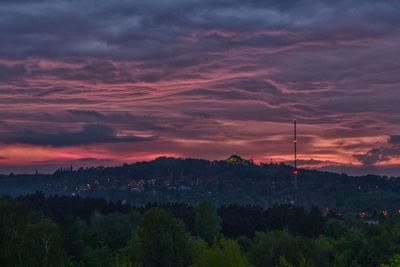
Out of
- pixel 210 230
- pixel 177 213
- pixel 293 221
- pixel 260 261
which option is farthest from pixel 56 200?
pixel 260 261

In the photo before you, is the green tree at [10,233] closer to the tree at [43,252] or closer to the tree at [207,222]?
the tree at [43,252]

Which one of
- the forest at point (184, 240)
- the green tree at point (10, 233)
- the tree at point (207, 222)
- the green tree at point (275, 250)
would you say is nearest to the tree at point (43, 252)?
the forest at point (184, 240)

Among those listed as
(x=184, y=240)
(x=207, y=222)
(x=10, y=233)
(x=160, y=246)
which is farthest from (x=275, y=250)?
(x=10, y=233)

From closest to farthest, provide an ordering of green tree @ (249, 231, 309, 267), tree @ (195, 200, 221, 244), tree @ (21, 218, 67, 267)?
tree @ (21, 218, 67, 267) < green tree @ (249, 231, 309, 267) < tree @ (195, 200, 221, 244)

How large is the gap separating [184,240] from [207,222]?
4650 centimetres

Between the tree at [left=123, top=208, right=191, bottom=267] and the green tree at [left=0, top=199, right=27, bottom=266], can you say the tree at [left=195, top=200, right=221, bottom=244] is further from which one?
the green tree at [left=0, top=199, right=27, bottom=266]

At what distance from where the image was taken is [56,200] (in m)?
167

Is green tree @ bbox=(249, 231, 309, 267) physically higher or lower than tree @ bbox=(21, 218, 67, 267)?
lower

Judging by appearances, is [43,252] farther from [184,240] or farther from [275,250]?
[275,250]

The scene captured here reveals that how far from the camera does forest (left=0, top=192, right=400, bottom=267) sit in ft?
A: 133

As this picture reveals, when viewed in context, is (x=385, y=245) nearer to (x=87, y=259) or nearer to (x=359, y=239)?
(x=359, y=239)

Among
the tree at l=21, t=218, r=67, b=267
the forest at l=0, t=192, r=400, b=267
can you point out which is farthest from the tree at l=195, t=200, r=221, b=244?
the tree at l=21, t=218, r=67, b=267

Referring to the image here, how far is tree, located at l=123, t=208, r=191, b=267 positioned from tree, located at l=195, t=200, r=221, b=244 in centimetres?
4381

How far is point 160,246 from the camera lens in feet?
298
